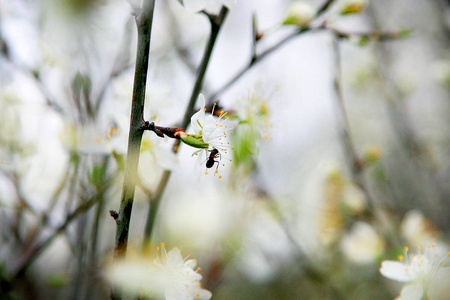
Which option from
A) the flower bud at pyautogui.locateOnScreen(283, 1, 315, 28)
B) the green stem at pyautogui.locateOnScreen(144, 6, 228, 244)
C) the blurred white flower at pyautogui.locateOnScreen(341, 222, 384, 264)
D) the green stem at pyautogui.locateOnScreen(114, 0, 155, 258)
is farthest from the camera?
the blurred white flower at pyautogui.locateOnScreen(341, 222, 384, 264)

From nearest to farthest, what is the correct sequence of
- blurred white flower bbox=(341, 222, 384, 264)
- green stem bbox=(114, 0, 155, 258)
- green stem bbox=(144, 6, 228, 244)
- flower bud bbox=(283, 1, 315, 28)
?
1. green stem bbox=(114, 0, 155, 258)
2. green stem bbox=(144, 6, 228, 244)
3. flower bud bbox=(283, 1, 315, 28)
4. blurred white flower bbox=(341, 222, 384, 264)

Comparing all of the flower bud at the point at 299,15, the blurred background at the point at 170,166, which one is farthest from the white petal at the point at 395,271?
the flower bud at the point at 299,15

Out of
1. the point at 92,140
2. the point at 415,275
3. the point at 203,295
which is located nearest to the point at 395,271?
A: the point at 415,275

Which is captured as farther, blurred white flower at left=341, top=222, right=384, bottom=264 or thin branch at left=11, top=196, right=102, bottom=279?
blurred white flower at left=341, top=222, right=384, bottom=264

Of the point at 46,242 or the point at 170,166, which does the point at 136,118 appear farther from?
the point at 46,242

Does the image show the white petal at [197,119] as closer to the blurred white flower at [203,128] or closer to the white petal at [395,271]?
the blurred white flower at [203,128]

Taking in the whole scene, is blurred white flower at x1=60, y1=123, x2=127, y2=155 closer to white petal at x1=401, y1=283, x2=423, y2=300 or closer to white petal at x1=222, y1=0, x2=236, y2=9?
white petal at x1=222, y1=0, x2=236, y2=9

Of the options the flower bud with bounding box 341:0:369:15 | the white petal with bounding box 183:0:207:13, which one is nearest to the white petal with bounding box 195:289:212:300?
the white petal with bounding box 183:0:207:13
